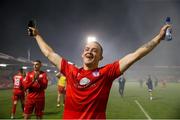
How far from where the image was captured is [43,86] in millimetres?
11383

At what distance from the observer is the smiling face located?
13.5ft

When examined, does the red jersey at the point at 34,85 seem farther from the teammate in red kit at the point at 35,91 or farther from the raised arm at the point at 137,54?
the raised arm at the point at 137,54

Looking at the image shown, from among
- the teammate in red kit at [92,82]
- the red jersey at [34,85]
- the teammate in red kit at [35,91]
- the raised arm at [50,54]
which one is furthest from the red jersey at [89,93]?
the red jersey at [34,85]

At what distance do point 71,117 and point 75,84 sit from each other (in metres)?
0.40

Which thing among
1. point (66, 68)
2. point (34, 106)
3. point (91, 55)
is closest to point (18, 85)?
point (34, 106)

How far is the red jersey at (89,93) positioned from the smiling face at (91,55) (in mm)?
75

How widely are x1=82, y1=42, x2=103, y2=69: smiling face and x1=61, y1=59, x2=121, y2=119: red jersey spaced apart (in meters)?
0.08

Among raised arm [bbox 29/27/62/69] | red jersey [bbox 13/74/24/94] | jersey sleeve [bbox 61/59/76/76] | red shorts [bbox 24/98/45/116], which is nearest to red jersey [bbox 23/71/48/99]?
red shorts [bbox 24/98/45/116]

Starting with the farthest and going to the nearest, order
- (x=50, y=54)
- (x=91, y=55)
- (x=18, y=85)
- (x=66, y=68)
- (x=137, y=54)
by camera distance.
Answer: (x=18, y=85), (x=50, y=54), (x=66, y=68), (x=91, y=55), (x=137, y=54)

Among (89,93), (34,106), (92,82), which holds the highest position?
(92,82)

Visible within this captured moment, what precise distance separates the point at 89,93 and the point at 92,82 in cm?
14

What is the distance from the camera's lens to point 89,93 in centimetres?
402

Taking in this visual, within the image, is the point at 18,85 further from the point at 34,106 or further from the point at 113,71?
the point at 113,71

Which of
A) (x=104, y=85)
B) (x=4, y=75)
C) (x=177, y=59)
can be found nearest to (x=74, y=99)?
(x=104, y=85)
